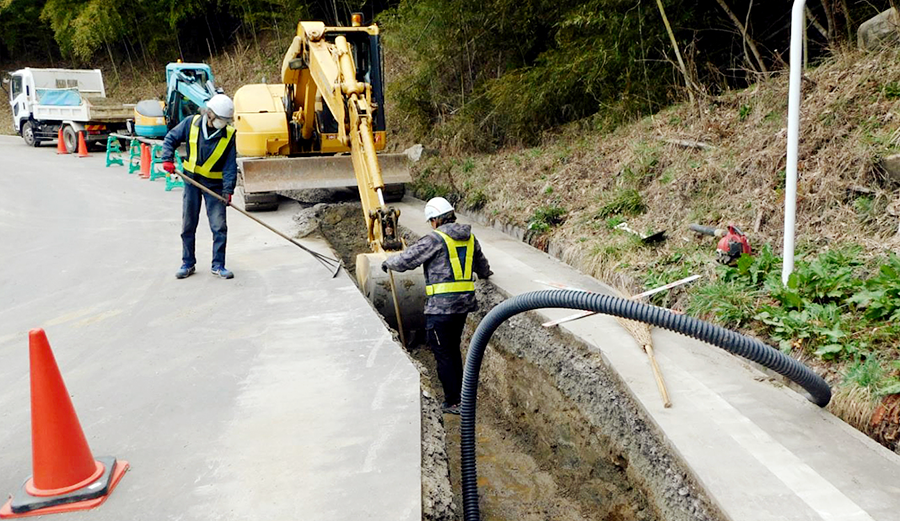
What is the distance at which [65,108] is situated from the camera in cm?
1906

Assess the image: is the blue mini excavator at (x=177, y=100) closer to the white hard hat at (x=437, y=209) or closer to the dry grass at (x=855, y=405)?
the white hard hat at (x=437, y=209)

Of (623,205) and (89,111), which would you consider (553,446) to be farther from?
(89,111)

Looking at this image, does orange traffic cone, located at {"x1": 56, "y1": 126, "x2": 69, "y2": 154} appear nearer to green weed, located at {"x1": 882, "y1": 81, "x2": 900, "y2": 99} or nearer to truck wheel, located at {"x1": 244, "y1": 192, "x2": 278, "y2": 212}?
truck wheel, located at {"x1": 244, "y1": 192, "x2": 278, "y2": 212}

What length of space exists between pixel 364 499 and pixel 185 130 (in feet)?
16.6

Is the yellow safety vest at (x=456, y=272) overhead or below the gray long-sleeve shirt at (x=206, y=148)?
below

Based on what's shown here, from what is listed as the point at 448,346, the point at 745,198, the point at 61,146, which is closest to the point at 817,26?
the point at 745,198

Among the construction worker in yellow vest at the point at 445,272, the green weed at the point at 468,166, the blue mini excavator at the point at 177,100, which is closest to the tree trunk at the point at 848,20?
the construction worker in yellow vest at the point at 445,272

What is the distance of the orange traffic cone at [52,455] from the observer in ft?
10.4

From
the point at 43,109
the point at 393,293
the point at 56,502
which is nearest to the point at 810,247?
the point at 393,293

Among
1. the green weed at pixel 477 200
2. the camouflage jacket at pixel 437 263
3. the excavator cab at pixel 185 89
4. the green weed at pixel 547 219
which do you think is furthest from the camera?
the excavator cab at pixel 185 89

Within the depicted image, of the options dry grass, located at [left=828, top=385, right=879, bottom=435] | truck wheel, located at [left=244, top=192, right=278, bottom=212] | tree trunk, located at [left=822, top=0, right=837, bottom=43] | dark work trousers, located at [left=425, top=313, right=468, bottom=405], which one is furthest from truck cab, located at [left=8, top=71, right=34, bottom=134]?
dry grass, located at [left=828, top=385, right=879, bottom=435]

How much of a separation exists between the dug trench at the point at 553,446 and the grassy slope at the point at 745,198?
3.50ft

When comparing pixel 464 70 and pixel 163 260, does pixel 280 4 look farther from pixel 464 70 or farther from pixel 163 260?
pixel 163 260

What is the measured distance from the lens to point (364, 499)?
3.17 metres
